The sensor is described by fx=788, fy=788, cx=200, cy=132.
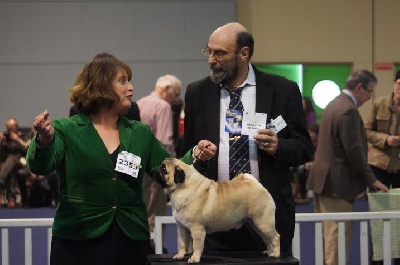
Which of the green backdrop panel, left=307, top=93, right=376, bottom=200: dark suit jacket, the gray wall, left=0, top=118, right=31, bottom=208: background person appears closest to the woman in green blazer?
left=307, top=93, right=376, bottom=200: dark suit jacket

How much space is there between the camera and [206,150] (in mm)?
2961

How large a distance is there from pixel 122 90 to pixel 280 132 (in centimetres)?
67

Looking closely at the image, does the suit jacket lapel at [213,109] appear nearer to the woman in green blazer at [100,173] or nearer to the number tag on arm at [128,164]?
the woman in green blazer at [100,173]

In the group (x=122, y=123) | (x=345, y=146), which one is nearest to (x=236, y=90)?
(x=122, y=123)

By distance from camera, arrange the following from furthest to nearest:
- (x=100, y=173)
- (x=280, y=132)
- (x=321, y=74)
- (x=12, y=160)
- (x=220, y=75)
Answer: (x=321, y=74) → (x=12, y=160) → (x=280, y=132) → (x=220, y=75) → (x=100, y=173)

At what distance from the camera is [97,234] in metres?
3.00

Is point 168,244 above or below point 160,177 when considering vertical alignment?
below

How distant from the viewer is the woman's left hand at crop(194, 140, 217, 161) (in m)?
2.96

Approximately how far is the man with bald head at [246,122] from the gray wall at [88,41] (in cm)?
1024

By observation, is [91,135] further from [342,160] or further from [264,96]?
[342,160]

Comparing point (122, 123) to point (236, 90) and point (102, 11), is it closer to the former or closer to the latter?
point (236, 90)

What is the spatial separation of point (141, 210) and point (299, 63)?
438 inches

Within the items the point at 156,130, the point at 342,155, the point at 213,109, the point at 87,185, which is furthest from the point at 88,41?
the point at 87,185

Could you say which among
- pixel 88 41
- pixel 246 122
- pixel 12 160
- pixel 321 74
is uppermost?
pixel 88 41
